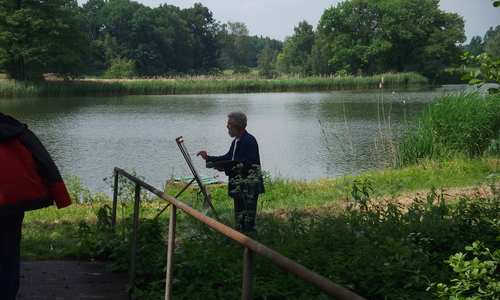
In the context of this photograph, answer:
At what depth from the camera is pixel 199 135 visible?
66.3ft

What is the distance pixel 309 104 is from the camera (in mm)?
34188

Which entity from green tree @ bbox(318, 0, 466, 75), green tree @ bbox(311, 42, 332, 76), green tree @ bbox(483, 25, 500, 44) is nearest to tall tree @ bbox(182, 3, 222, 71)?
green tree @ bbox(311, 42, 332, 76)

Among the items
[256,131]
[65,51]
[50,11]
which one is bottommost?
[256,131]

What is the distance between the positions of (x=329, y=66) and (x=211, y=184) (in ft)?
239

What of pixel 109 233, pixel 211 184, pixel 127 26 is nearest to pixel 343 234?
pixel 109 233

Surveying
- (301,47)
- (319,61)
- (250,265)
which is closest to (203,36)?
(301,47)

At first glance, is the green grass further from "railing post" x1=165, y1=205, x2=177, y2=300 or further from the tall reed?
"railing post" x1=165, y1=205, x2=177, y2=300

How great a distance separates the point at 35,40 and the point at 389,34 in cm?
4710

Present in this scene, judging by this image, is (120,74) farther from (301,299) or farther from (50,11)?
(301,299)

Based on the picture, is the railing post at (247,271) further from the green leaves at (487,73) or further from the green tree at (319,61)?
the green tree at (319,61)

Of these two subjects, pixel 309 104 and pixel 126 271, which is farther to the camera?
pixel 309 104

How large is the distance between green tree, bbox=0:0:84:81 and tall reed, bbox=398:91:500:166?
132 ft

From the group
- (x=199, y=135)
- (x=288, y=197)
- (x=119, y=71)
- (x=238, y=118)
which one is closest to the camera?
(x=238, y=118)

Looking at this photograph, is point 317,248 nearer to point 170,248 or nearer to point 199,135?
point 170,248
